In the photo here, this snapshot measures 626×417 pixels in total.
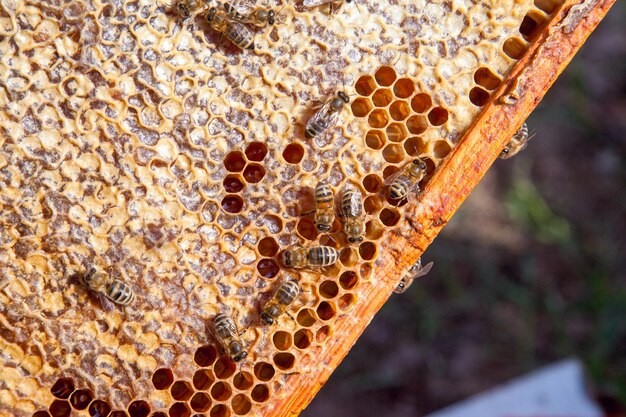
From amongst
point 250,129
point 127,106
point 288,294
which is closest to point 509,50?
point 250,129

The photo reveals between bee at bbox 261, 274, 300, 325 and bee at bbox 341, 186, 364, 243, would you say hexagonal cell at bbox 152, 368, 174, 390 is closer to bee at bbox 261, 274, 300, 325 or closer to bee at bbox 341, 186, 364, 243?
bee at bbox 261, 274, 300, 325

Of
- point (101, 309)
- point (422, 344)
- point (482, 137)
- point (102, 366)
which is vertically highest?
point (482, 137)

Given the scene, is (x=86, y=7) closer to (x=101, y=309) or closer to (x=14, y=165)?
(x=14, y=165)

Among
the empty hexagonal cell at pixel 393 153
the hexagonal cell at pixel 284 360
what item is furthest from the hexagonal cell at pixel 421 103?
the hexagonal cell at pixel 284 360

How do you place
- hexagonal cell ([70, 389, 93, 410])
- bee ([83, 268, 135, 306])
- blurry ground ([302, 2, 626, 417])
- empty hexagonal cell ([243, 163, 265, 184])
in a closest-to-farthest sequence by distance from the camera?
1. bee ([83, 268, 135, 306])
2. hexagonal cell ([70, 389, 93, 410])
3. empty hexagonal cell ([243, 163, 265, 184])
4. blurry ground ([302, 2, 626, 417])

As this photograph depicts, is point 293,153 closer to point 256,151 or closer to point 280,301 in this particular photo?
point 256,151

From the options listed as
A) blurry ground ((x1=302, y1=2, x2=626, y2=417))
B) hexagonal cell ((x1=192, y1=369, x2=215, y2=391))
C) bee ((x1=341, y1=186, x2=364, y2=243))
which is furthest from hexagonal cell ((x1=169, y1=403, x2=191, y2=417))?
blurry ground ((x1=302, y1=2, x2=626, y2=417))
